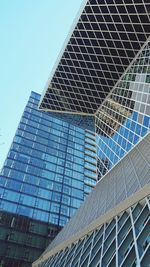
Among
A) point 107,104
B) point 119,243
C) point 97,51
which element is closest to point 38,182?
point 107,104

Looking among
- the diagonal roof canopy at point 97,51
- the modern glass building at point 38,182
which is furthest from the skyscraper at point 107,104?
the modern glass building at point 38,182

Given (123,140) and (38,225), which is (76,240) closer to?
(123,140)

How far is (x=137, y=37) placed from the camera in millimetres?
46562

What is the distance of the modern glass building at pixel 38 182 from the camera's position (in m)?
59.3

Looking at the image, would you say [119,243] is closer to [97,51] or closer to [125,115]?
[125,115]

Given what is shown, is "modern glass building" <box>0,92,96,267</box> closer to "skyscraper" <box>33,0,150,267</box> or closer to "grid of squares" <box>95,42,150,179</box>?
"skyscraper" <box>33,0,150,267</box>

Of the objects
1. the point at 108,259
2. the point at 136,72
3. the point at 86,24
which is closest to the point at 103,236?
the point at 108,259

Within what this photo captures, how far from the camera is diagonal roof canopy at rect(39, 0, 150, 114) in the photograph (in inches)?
1797

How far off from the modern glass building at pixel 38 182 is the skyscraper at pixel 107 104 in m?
12.9

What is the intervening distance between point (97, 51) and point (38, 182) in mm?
31927

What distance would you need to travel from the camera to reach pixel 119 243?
1692cm

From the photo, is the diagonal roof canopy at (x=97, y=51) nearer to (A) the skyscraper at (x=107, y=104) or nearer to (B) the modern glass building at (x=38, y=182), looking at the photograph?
(A) the skyscraper at (x=107, y=104)

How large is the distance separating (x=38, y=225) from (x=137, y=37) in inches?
1502

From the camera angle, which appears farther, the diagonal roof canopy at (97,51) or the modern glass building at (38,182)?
the modern glass building at (38,182)
